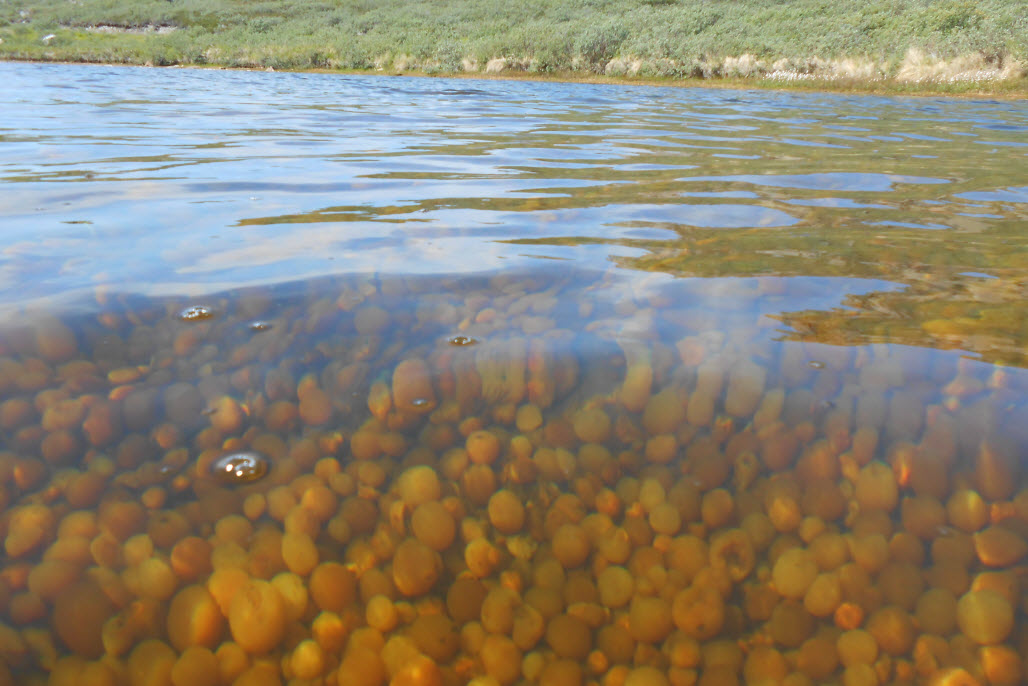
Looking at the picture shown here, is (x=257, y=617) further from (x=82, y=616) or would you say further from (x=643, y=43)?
(x=643, y=43)

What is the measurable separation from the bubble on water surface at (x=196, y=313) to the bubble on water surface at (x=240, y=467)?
593 millimetres

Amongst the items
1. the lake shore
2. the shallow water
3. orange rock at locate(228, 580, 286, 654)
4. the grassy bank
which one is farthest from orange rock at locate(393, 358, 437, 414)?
the grassy bank

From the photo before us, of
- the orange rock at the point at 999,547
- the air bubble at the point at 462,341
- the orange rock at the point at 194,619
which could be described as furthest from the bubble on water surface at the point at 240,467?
the orange rock at the point at 999,547

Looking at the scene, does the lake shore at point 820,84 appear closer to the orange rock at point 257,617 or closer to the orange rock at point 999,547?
the orange rock at point 999,547

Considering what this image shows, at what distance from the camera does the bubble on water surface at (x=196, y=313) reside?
1687 millimetres

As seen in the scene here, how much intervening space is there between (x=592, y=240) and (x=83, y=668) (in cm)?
206

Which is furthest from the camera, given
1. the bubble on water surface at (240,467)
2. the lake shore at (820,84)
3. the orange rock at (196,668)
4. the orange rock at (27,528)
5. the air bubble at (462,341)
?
the lake shore at (820,84)

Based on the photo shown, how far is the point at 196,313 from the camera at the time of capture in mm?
1716

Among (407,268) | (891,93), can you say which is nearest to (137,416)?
(407,268)

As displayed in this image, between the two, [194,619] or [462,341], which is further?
[462,341]

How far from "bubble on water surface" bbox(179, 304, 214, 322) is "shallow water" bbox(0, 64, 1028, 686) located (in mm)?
11

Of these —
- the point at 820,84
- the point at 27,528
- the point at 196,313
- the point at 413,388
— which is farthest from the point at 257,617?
the point at 820,84

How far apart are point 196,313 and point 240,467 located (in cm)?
68

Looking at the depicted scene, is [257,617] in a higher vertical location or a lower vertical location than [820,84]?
higher
